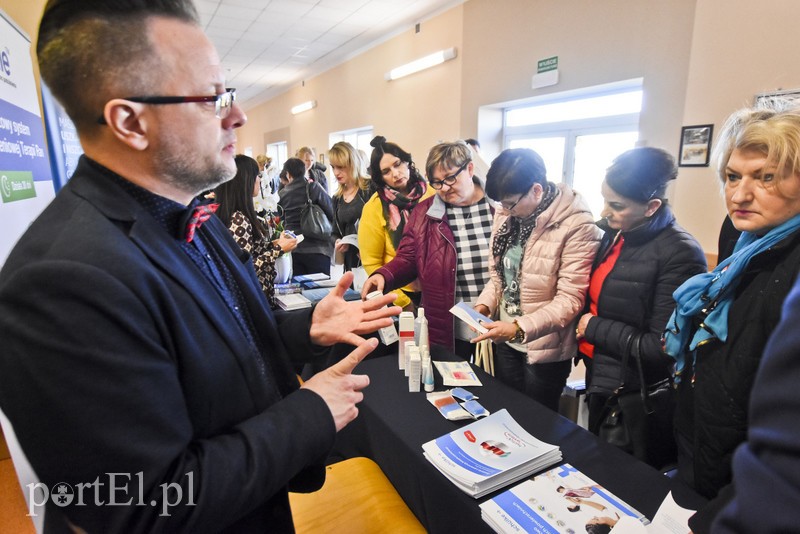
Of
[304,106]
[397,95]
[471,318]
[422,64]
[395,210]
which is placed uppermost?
[304,106]

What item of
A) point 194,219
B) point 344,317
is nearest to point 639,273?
point 344,317

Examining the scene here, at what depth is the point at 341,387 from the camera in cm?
79

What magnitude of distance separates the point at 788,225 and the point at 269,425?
3.82ft

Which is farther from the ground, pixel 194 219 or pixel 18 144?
pixel 18 144

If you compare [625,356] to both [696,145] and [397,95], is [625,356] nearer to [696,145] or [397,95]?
[696,145]

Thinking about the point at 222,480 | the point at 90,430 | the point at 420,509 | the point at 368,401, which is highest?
the point at 90,430

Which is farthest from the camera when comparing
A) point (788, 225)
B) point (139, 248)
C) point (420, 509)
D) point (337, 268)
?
point (337, 268)

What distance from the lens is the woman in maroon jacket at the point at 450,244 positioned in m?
2.00

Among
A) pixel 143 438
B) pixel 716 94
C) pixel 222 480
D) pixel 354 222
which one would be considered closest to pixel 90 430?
pixel 143 438

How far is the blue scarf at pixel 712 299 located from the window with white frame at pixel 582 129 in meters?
2.50

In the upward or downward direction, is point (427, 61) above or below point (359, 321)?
above

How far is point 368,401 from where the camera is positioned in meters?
1.40

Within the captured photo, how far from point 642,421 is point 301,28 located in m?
6.39

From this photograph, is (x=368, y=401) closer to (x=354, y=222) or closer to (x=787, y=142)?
(x=787, y=142)
